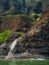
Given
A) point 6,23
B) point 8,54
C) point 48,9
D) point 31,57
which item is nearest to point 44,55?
point 31,57

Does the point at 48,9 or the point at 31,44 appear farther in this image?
the point at 48,9

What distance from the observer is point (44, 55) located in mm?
137250

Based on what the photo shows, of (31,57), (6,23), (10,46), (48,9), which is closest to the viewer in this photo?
(31,57)

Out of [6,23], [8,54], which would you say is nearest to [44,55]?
[8,54]

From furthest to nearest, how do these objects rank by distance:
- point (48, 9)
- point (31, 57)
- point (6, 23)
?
point (6, 23) → point (48, 9) → point (31, 57)

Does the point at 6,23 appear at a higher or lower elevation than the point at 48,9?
lower

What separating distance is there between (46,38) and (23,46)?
350 inches

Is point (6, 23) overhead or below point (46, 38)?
below

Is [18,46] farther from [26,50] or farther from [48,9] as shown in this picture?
[48,9]

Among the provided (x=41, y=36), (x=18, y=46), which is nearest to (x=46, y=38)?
(x=41, y=36)

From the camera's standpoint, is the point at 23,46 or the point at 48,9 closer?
the point at 23,46

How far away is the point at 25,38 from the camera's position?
144625 millimetres

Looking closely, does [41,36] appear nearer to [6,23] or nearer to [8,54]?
[8,54]

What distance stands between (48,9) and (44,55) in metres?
27.7
